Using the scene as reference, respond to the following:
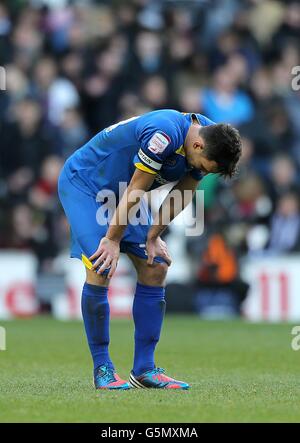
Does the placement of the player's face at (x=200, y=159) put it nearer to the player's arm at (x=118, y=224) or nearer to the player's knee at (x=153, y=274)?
the player's arm at (x=118, y=224)

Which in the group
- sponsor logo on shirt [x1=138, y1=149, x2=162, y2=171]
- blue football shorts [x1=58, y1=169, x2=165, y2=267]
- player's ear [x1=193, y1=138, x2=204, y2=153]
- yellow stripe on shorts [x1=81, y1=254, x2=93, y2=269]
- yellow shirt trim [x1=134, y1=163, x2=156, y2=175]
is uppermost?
A: player's ear [x1=193, y1=138, x2=204, y2=153]

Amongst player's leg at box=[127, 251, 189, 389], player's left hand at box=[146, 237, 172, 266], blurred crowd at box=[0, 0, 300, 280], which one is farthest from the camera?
blurred crowd at box=[0, 0, 300, 280]

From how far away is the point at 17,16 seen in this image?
16906 mm

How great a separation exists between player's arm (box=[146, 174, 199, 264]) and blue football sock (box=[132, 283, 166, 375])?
0.28 meters

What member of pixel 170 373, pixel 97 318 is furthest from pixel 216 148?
pixel 170 373

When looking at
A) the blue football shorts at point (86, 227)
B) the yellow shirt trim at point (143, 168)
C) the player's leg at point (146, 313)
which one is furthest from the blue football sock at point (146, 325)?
the yellow shirt trim at point (143, 168)

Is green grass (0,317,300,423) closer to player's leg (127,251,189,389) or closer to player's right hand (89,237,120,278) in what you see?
player's leg (127,251,189,389)

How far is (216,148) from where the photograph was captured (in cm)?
698

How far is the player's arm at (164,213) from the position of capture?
294 inches

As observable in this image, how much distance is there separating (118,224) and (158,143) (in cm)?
58

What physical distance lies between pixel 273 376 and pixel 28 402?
240cm

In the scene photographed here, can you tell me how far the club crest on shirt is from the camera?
6930 millimetres

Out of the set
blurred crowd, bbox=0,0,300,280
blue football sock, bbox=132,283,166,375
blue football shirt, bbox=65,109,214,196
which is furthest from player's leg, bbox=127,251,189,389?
blurred crowd, bbox=0,0,300,280
